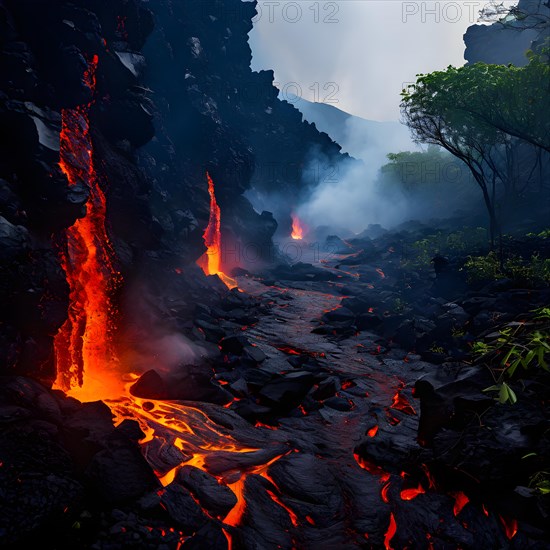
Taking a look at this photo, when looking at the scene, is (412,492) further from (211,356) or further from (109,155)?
(109,155)

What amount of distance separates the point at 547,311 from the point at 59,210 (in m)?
12.1

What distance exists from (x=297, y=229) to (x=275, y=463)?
2410 inches

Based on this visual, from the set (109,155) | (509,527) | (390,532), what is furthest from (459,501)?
(109,155)

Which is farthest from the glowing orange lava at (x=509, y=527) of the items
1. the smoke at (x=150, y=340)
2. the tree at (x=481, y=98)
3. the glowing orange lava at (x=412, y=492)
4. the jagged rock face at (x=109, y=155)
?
the tree at (x=481, y=98)

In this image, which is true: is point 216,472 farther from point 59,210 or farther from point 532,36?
point 532,36

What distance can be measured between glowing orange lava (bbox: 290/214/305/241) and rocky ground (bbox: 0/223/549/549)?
2112 inches

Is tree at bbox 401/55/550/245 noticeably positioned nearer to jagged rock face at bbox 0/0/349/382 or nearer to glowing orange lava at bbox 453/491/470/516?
jagged rock face at bbox 0/0/349/382

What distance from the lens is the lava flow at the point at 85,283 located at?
37.2 feet

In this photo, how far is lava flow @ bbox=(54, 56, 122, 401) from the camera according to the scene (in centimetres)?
1134

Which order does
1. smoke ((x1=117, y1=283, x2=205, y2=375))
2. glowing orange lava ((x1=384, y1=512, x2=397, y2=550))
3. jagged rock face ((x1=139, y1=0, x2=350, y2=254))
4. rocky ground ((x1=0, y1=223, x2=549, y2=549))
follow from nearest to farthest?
1. rocky ground ((x1=0, y1=223, x2=549, y2=549))
2. glowing orange lava ((x1=384, y1=512, x2=397, y2=550))
3. smoke ((x1=117, y1=283, x2=205, y2=375))
4. jagged rock face ((x1=139, y1=0, x2=350, y2=254))

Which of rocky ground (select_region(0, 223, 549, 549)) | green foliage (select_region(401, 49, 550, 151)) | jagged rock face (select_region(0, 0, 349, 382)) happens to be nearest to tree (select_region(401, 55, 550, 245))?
green foliage (select_region(401, 49, 550, 151))

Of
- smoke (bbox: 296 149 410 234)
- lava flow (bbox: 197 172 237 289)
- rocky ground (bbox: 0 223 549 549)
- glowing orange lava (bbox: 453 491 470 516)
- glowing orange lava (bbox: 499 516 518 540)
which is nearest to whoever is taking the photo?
glowing orange lava (bbox: 499 516 518 540)

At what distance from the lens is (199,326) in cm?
1669

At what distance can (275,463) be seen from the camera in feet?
23.9
